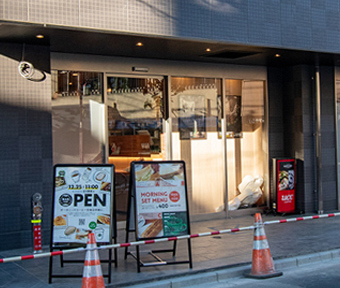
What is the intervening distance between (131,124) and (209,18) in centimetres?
301

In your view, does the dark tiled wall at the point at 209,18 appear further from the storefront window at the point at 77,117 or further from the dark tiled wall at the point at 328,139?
the storefront window at the point at 77,117

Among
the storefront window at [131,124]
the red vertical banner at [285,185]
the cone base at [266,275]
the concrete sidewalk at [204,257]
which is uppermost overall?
the storefront window at [131,124]

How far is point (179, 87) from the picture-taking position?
40.0ft

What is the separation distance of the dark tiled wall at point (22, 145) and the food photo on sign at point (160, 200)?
2.61 metres

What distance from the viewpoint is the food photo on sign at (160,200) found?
26.2 ft

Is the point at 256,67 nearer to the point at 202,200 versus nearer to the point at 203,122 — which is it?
the point at 203,122

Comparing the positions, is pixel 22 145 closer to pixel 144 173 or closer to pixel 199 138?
pixel 144 173

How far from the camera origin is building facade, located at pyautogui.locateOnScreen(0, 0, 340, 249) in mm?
9422

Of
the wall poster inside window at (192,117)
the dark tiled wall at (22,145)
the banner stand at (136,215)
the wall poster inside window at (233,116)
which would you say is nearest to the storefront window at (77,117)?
the dark tiled wall at (22,145)

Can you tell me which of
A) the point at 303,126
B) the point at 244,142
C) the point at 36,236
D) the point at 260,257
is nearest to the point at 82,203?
the point at 36,236

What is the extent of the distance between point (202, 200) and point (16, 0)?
6.59 m

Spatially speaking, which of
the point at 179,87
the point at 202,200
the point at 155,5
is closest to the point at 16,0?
the point at 155,5

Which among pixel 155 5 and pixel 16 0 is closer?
pixel 16 0

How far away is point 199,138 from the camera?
1254 cm
